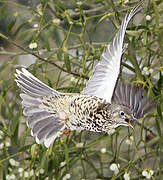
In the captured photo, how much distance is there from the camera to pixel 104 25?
1104mm

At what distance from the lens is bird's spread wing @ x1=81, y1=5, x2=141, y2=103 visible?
498mm

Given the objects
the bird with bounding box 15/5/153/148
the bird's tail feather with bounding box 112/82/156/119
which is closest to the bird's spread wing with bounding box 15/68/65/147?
the bird with bounding box 15/5/153/148

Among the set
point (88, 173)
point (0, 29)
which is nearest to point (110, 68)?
point (0, 29)

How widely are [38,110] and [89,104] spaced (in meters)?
→ 0.07

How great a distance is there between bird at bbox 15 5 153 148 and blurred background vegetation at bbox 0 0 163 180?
3.3 inches

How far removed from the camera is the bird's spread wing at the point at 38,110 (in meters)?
0.52

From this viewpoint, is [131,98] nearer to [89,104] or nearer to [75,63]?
[89,104]

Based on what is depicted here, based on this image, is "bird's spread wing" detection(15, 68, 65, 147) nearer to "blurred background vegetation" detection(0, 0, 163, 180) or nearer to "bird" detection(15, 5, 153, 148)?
"bird" detection(15, 5, 153, 148)

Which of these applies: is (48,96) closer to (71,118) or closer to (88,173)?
(71,118)

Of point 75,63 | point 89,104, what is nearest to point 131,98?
point 89,104

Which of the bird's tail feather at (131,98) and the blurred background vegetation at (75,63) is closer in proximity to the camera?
the bird's tail feather at (131,98)

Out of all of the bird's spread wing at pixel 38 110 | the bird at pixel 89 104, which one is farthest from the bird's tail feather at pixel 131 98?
the bird's spread wing at pixel 38 110

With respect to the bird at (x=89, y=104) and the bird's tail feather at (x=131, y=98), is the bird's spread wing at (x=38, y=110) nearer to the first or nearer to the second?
the bird at (x=89, y=104)

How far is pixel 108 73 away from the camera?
0.55 m
